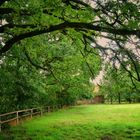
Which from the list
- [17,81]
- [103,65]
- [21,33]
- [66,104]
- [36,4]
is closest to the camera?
[36,4]

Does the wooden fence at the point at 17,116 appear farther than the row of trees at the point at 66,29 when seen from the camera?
Yes

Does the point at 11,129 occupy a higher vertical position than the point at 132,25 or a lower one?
lower

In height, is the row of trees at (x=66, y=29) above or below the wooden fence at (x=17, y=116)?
above

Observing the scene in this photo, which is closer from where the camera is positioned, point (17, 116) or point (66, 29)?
point (66, 29)

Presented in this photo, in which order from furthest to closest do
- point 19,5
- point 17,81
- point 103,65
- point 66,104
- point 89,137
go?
1. point 66,104
2. point 17,81
3. point 89,137
4. point 103,65
5. point 19,5

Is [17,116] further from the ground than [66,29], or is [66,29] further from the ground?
[66,29]

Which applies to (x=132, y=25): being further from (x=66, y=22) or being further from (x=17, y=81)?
(x=17, y=81)

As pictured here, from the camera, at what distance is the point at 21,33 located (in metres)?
15.5

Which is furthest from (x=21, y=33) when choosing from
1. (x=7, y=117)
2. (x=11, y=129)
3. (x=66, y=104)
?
(x=66, y=104)

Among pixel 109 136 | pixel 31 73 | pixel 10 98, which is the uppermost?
pixel 31 73

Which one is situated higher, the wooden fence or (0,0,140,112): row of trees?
(0,0,140,112): row of trees

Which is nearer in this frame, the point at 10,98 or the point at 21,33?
Result: the point at 21,33

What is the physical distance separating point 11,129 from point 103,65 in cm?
895

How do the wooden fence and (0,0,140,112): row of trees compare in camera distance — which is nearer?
(0,0,140,112): row of trees
